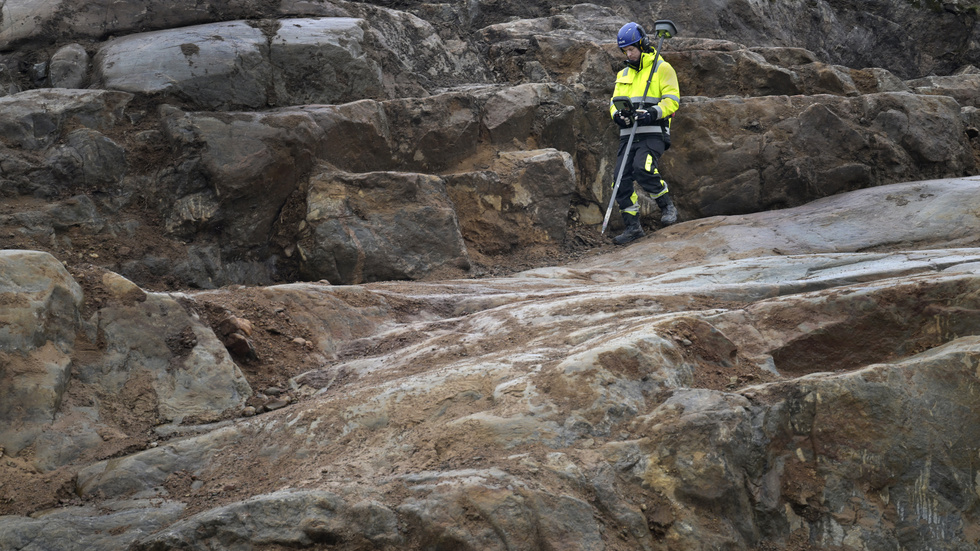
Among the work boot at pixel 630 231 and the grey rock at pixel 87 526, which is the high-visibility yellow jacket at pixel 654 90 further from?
the grey rock at pixel 87 526

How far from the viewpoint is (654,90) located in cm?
855

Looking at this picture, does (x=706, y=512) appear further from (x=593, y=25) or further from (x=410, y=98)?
(x=593, y=25)

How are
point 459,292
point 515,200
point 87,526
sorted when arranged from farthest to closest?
1. point 515,200
2. point 459,292
3. point 87,526

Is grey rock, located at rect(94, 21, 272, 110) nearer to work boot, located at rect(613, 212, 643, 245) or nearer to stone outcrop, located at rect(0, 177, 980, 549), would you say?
stone outcrop, located at rect(0, 177, 980, 549)

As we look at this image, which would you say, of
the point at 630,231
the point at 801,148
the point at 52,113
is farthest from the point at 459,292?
the point at 801,148

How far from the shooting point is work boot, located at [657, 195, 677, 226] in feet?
29.3

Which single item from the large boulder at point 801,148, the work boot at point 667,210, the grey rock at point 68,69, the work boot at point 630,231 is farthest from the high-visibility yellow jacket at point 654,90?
the grey rock at point 68,69

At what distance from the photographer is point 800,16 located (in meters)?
13.4

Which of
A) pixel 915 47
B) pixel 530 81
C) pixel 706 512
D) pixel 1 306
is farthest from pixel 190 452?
pixel 915 47

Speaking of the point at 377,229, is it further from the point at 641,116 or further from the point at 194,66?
the point at 641,116

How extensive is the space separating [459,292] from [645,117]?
3.44 metres

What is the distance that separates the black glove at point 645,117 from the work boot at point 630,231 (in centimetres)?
107

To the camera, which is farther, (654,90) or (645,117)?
(654,90)

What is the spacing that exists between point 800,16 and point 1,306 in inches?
522
